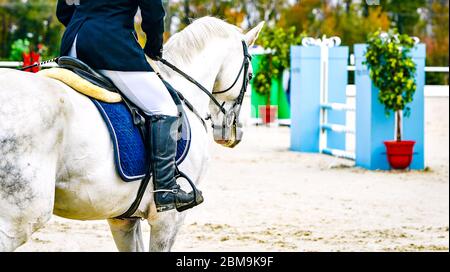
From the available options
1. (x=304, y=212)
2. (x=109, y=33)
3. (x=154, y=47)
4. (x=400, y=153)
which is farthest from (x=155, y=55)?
(x=400, y=153)

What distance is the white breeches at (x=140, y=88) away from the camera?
461cm

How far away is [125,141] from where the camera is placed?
4.45m

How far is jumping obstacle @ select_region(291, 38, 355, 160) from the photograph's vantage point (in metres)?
15.2

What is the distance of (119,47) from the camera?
15.1ft

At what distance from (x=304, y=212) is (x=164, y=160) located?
4.84 metres

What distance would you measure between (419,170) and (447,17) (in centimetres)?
2964

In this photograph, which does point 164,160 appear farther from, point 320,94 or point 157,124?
point 320,94

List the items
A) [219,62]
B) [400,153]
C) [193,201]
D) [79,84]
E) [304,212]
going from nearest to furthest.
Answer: [79,84] → [193,201] → [219,62] → [304,212] → [400,153]

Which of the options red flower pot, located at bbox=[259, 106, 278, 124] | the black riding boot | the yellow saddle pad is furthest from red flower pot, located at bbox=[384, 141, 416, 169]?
red flower pot, located at bbox=[259, 106, 278, 124]

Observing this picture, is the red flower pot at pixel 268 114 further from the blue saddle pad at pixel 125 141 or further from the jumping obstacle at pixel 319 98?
the blue saddle pad at pixel 125 141

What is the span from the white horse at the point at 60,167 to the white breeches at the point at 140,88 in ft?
0.93

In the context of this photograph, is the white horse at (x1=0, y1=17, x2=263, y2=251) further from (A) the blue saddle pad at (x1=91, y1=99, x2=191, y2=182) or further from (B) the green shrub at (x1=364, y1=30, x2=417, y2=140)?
(B) the green shrub at (x1=364, y1=30, x2=417, y2=140)
